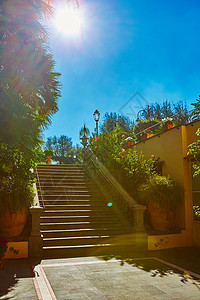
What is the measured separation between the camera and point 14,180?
25.5ft

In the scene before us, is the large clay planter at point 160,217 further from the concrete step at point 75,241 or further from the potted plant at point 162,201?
the concrete step at point 75,241

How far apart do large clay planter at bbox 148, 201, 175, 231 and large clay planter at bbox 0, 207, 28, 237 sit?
13.4 feet

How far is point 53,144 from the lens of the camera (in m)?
46.3

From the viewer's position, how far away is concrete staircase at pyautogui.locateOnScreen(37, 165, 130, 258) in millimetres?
7825

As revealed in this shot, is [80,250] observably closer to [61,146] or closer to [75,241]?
[75,241]

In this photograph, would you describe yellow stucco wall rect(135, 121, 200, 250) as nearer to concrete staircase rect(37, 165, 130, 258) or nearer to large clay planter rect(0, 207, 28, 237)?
concrete staircase rect(37, 165, 130, 258)

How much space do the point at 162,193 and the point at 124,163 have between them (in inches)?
112

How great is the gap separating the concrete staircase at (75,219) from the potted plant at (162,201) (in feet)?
3.68

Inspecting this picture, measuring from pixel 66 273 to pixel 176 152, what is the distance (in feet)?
18.7

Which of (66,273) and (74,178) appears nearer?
(66,273)

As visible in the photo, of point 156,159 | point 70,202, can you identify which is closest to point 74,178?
point 70,202

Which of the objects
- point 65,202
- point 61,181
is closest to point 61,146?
point 61,181

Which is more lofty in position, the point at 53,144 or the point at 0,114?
the point at 53,144

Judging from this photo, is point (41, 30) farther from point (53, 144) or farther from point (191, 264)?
point (53, 144)
